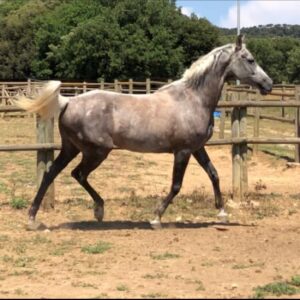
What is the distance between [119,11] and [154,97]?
117 feet

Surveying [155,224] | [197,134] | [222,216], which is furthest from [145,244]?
[222,216]

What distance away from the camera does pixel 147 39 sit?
40406 mm

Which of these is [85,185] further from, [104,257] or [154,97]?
[104,257]

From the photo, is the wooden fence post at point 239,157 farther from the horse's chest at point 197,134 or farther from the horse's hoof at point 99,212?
the horse's hoof at point 99,212

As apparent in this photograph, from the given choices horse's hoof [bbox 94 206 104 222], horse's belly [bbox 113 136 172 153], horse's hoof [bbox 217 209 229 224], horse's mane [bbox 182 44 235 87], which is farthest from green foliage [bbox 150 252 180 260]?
horse's mane [bbox 182 44 235 87]

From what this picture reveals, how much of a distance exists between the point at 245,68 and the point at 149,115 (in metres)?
1.35

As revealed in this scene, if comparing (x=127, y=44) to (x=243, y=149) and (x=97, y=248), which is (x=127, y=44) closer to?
(x=243, y=149)

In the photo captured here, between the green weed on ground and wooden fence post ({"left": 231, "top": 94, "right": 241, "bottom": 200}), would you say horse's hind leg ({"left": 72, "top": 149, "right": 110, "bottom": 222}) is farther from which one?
the green weed on ground

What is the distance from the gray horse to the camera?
707cm

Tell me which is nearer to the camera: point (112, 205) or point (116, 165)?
point (112, 205)

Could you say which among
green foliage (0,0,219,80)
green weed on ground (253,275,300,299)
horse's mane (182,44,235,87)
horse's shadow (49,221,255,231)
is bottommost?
horse's shadow (49,221,255,231)

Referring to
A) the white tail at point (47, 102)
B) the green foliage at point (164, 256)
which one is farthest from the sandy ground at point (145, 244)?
the white tail at point (47, 102)

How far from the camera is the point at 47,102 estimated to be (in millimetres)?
6984

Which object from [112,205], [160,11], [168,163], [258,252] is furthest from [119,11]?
[258,252]
